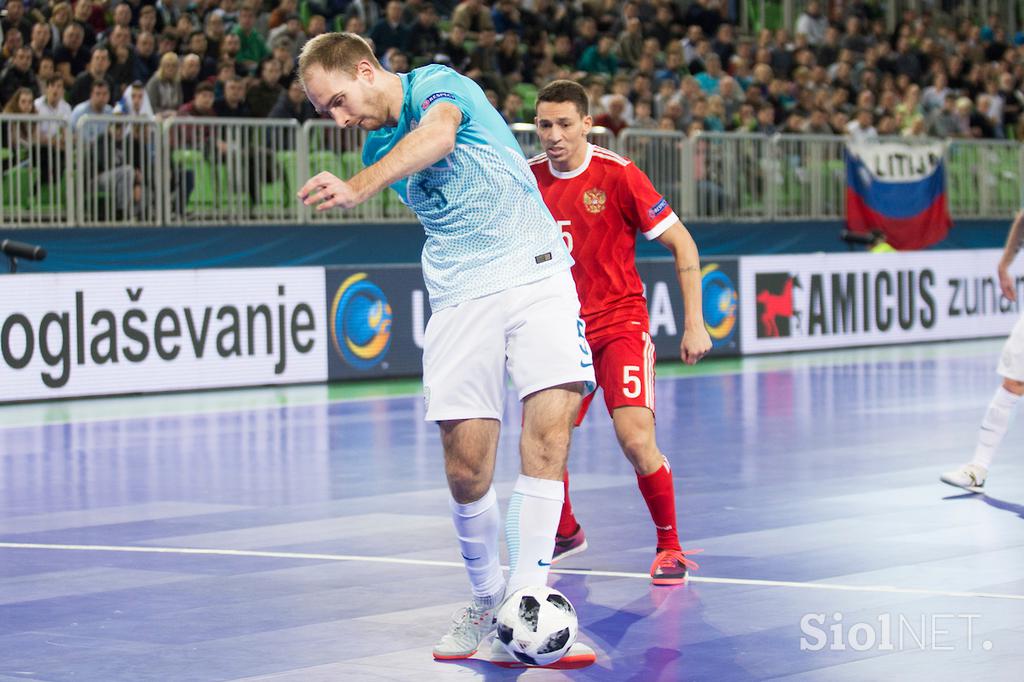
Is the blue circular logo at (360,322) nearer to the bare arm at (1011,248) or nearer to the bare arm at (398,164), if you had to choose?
the bare arm at (1011,248)

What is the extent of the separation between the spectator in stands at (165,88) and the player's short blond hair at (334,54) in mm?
13682

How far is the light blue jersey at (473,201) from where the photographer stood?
640 cm

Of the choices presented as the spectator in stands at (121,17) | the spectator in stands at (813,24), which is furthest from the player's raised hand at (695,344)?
the spectator in stands at (813,24)

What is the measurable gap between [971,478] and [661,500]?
3.28 m

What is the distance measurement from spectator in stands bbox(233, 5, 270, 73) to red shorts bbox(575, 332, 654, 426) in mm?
13523

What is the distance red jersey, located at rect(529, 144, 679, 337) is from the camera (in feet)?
28.4

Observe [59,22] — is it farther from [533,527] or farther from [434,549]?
[533,527]

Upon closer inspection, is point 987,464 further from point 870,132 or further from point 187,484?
point 870,132

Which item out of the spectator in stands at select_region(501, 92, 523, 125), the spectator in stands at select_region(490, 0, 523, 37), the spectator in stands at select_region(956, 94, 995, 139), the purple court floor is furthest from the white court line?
the spectator in stands at select_region(956, 94, 995, 139)

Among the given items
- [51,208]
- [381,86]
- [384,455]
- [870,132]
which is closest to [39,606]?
[381,86]

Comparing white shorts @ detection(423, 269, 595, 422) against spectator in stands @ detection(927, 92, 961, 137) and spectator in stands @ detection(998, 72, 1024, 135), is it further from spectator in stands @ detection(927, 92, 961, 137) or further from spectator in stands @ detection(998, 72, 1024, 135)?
spectator in stands @ detection(998, 72, 1024, 135)

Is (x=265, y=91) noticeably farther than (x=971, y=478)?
Yes

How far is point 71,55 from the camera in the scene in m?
19.6

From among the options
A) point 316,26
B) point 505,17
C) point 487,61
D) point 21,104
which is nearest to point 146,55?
point 21,104
